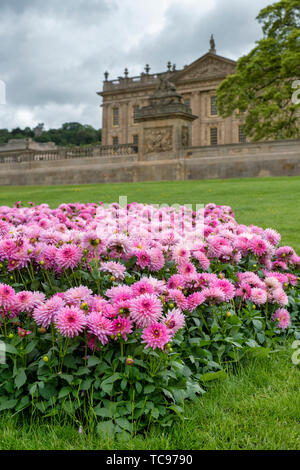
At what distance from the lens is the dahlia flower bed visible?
2.57 meters

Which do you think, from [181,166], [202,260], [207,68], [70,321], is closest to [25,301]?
[70,321]

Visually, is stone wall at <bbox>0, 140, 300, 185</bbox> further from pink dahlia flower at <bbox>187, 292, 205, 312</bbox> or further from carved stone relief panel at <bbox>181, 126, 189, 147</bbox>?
pink dahlia flower at <bbox>187, 292, 205, 312</bbox>

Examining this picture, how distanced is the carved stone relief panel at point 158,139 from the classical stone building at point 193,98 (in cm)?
2930

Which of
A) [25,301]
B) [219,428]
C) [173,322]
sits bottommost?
[219,428]

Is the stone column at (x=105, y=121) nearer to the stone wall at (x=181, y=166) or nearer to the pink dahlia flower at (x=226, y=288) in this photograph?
the stone wall at (x=181, y=166)

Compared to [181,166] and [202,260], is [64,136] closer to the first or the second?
[181,166]

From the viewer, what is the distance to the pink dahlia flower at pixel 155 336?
251 centimetres

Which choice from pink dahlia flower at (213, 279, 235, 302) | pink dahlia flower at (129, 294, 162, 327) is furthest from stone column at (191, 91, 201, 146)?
pink dahlia flower at (129, 294, 162, 327)

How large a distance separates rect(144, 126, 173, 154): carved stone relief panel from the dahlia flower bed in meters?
19.0

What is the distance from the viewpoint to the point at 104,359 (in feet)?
9.02

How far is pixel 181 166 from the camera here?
74.6ft

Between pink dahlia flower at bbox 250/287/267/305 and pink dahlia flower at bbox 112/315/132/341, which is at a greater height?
pink dahlia flower at bbox 112/315/132/341

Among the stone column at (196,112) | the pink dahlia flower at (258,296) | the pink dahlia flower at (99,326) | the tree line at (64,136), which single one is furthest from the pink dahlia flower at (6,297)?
the tree line at (64,136)

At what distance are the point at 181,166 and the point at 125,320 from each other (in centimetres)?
2056
